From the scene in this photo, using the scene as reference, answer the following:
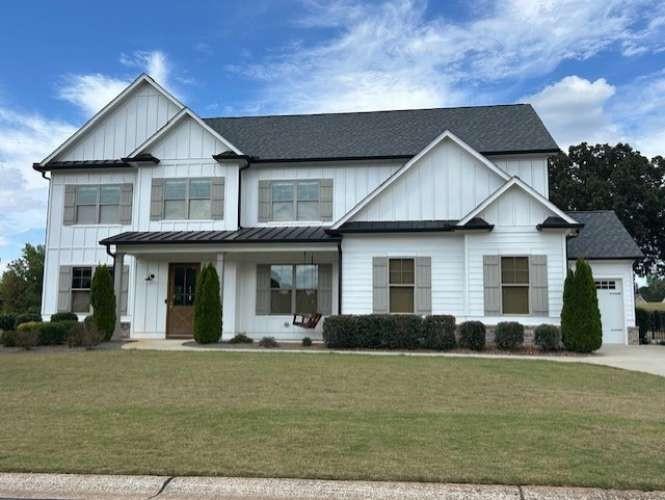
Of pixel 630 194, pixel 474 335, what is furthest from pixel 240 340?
pixel 630 194

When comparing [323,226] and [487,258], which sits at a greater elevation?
[323,226]

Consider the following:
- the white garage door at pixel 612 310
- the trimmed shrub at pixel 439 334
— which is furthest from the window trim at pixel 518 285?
the white garage door at pixel 612 310

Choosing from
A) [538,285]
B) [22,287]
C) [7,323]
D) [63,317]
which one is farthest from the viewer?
[22,287]

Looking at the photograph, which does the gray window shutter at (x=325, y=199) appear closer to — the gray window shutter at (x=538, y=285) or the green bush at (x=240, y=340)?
the green bush at (x=240, y=340)

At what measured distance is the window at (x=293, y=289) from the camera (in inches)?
751

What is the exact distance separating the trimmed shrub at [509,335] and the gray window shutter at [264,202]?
882cm

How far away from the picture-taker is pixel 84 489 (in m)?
4.68

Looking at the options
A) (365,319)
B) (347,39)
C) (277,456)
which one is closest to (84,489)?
(277,456)

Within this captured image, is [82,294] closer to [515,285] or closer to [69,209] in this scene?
[69,209]

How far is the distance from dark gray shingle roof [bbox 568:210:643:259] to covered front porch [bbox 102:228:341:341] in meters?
8.04

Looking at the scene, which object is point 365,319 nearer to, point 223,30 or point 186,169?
point 186,169

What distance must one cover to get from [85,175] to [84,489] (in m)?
18.0

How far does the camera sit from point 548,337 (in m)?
14.9

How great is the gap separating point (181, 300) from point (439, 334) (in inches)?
359
